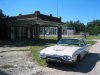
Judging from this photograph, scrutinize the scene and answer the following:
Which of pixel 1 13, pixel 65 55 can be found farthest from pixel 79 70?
pixel 1 13

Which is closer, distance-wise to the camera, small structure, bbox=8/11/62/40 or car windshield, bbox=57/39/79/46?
car windshield, bbox=57/39/79/46

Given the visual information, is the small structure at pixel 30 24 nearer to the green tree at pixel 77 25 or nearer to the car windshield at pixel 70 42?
the car windshield at pixel 70 42

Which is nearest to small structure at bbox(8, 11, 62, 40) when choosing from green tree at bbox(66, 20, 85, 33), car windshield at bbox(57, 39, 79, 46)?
car windshield at bbox(57, 39, 79, 46)

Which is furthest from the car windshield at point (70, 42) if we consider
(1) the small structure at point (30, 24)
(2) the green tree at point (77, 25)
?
(2) the green tree at point (77, 25)

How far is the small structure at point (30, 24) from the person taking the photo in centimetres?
2639

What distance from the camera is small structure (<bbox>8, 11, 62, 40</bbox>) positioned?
26.4 m

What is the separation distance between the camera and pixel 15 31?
106ft

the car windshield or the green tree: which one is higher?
the green tree

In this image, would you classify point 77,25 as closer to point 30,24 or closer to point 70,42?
point 30,24

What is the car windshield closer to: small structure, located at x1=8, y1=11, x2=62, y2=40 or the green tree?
small structure, located at x1=8, y1=11, x2=62, y2=40

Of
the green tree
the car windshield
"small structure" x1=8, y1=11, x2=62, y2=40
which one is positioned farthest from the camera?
the green tree

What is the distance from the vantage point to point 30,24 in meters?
27.4

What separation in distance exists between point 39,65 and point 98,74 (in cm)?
302

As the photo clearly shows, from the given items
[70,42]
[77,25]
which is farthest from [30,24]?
[77,25]
